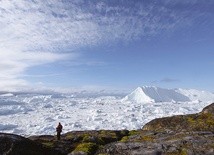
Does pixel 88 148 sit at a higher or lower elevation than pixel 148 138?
lower

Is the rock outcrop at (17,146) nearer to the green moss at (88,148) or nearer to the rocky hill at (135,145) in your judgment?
the rocky hill at (135,145)

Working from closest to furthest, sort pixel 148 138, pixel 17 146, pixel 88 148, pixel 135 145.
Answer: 1. pixel 17 146
2. pixel 135 145
3. pixel 88 148
4. pixel 148 138

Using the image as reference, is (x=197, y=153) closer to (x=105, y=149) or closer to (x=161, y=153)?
(x=161, y=153)

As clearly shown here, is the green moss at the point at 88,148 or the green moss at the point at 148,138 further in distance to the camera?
the green moss at the point at 148,138

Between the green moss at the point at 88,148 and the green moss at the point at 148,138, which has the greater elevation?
the green moss at the point at 148,138

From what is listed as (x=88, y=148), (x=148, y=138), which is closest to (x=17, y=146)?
(x=88, y=148)

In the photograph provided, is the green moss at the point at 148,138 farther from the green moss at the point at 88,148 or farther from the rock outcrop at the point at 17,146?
the rock outcrop at the point at 17,146

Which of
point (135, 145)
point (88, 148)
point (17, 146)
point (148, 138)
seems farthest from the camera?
point (148, 138)

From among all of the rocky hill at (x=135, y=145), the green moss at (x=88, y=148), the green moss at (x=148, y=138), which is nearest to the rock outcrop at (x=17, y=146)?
the rocky hill at (x=135, y=145)

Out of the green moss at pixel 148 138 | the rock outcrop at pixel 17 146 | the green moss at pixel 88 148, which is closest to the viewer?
the rock outcrop at pixel 17 146

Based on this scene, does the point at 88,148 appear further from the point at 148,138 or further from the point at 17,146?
the point at 17,146

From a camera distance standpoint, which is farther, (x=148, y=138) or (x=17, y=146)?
(x=148, y=138)

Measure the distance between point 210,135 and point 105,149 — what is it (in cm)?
666

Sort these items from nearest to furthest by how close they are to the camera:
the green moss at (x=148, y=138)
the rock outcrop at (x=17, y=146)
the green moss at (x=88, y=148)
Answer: the rock outcrop at (x=17, y=146)
the green moss at (x=88, y=148)
the green moss at (x=148, y=138)
